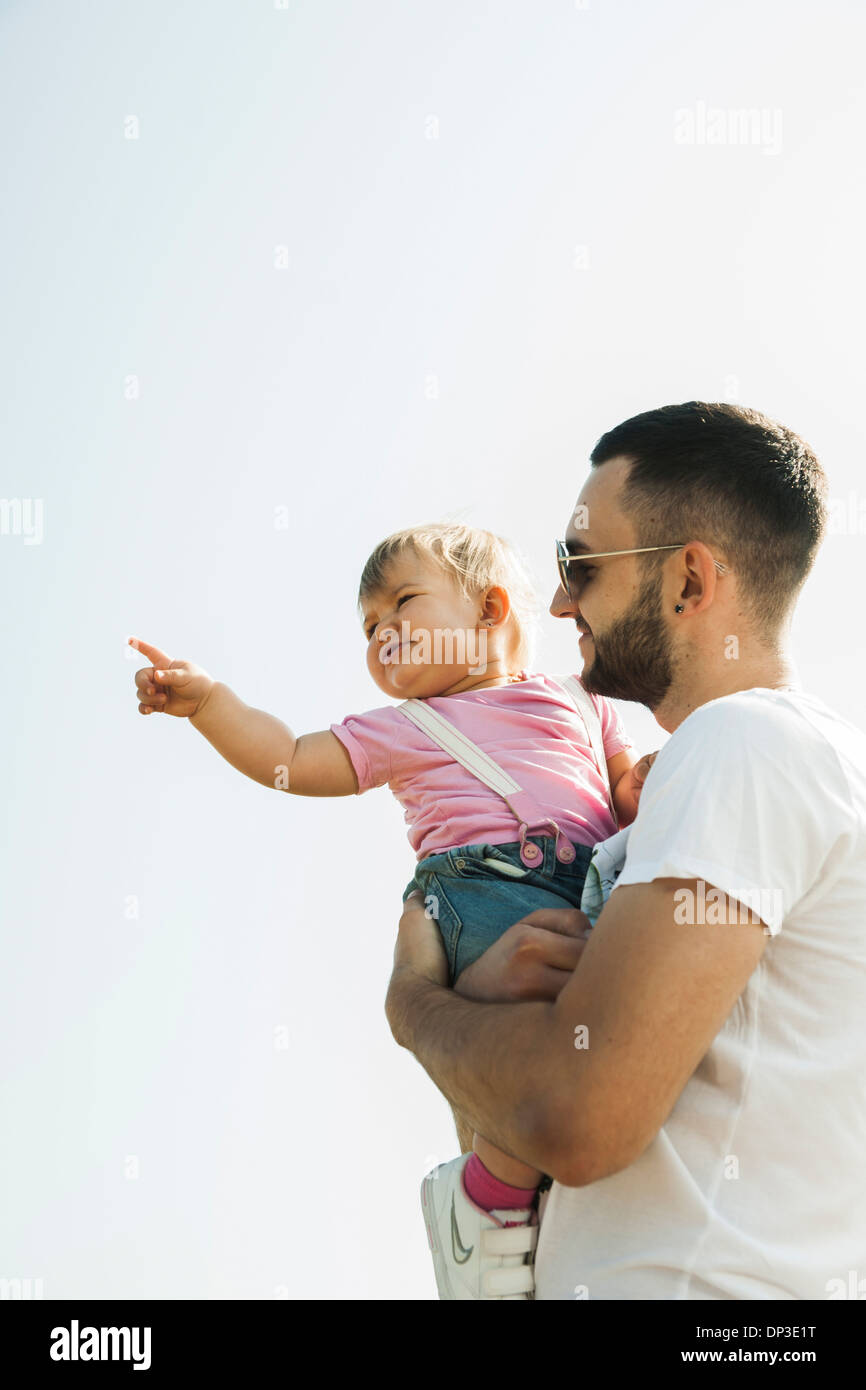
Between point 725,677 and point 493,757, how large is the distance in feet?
2.86

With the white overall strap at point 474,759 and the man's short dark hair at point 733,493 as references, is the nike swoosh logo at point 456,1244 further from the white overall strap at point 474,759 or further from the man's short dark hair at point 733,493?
the man's short dark hair at point 733,493

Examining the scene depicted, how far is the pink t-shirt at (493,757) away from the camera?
3369mm

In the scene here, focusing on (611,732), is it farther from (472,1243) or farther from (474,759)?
(472,1243)

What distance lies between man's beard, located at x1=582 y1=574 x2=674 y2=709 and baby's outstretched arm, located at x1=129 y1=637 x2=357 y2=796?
3.24ft

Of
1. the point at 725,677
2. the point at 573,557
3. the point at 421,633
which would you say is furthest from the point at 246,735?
the point at 725,677

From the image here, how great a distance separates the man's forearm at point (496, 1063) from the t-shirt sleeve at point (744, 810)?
0.33m

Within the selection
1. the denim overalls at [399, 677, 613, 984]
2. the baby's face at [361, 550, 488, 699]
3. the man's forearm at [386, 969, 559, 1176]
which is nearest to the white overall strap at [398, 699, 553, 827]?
the denim overalls at [399, 677, 613, 984]

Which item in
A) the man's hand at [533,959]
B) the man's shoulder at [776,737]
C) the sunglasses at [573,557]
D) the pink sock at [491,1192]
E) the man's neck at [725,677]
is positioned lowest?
the pink sock at [491,1192]

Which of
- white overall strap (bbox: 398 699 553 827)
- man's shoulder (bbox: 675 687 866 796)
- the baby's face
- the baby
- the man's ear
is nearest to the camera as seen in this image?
man's shoulder (bbox: 675 687 866 796)

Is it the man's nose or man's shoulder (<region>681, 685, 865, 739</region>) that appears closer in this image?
man's shoulder (<region>681, 685, 865, 739</region>)

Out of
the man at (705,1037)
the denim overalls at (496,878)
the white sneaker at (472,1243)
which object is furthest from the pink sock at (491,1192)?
the denim overalls at (496,878)

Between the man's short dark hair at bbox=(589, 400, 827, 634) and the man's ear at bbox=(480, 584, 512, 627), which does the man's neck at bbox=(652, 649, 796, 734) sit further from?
the man's ear at bbox=(480, 584, 512, 627)

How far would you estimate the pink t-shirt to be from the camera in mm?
3369

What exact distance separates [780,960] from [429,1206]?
1.16 m
